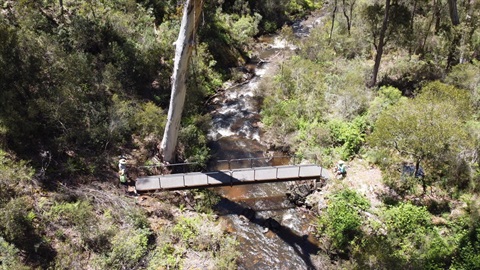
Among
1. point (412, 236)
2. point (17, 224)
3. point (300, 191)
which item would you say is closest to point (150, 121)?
point (17, 224)

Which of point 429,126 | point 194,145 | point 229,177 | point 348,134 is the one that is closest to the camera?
point 429,126

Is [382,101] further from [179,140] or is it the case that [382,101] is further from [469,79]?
[179,140]

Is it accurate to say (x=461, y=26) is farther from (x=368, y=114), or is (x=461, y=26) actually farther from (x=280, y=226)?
(x=280, y=226)

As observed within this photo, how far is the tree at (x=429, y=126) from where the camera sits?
12.7 m

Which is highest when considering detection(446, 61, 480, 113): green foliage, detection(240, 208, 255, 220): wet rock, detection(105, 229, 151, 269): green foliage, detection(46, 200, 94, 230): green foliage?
detection(446, 61, 480, 113): green foliage

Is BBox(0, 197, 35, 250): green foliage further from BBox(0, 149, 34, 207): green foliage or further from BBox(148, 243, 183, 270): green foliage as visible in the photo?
BBox(148, 243, 183, 270): green foliage

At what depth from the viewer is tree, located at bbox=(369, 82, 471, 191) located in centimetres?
1266

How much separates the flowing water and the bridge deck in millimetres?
860

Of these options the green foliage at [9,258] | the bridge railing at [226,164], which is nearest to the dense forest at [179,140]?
the green foliage at [9,258]

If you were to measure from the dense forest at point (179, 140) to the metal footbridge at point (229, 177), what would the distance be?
24.7 inches

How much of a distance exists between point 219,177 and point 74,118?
21.9 feet

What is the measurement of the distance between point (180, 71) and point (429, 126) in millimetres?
9771

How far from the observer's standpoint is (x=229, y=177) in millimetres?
14875

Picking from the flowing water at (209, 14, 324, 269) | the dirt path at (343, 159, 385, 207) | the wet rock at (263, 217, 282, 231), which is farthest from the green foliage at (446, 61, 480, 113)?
the wet rock at (263, 217, 282, 231)
